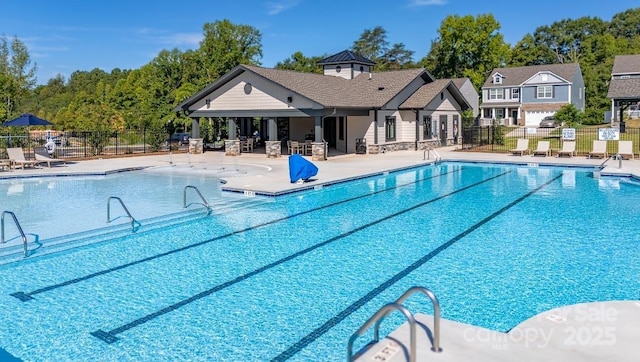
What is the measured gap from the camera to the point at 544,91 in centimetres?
5931

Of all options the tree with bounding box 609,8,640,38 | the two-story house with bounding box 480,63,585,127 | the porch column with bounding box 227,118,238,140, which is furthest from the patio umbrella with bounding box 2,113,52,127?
the tree with bounding box 609,8,640,38

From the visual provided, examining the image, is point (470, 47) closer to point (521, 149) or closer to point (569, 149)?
point (521, 149)

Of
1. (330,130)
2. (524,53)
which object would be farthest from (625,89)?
(524,53)

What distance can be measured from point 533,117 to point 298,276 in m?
56.7

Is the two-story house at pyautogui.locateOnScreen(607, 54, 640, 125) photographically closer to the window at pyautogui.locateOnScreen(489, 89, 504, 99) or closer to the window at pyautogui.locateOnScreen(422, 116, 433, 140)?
the window at pyautogui.locateOnScreen(489, 89, 504, 99)

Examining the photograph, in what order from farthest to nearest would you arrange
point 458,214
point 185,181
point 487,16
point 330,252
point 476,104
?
point 487,16, point 476,104, point 185,181, point 458,214, point 330,252

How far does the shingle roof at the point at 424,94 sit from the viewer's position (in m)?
30.7

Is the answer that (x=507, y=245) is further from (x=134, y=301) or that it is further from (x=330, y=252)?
(x=134, y=301)

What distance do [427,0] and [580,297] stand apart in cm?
5522

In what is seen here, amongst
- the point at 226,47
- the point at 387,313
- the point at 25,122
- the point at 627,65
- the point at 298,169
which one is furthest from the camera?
the point at 226,47

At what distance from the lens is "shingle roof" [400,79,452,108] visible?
30656 mm

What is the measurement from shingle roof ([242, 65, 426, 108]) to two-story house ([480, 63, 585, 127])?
2844 cm

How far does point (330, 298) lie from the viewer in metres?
7.15

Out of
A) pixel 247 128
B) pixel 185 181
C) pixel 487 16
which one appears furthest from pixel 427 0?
pixel 185 181
